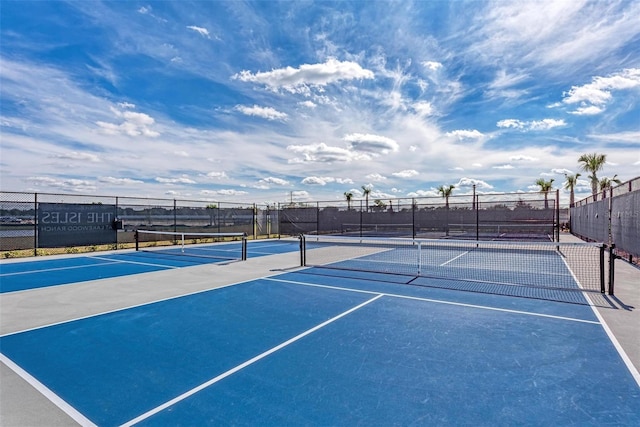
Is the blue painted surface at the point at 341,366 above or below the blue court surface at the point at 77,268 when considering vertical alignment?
above

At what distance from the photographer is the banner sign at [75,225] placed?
16.3 metres

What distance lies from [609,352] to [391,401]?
3.13 meters

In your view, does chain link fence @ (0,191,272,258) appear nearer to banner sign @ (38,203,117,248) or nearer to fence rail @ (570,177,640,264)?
banner sign @ (38,203,117,248)

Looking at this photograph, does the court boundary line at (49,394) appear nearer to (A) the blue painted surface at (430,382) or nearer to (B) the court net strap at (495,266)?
(A) the blue painted surface at (430,382)

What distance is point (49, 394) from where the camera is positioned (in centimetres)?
336

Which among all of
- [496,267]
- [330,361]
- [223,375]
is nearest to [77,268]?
[223,375]

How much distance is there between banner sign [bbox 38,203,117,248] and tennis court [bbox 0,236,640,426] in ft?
36.6

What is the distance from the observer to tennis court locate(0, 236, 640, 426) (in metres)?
3.06

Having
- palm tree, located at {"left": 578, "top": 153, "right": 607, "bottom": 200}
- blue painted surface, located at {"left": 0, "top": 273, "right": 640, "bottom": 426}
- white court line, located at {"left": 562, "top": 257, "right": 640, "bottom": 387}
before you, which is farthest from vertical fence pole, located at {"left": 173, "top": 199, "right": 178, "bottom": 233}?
palm tree, located at {"left": 578, "top": 153, "right": 607, "bottom": 200}

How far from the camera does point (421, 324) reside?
5.43 metres

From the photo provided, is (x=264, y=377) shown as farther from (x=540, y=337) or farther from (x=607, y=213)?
(x=607, y=213)

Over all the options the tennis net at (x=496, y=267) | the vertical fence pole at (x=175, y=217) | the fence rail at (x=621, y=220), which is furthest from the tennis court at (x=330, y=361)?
the vertical fence pole at (x=175, y=217)

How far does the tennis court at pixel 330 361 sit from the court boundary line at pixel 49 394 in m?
0.02

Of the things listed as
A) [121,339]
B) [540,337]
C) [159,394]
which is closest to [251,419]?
[159,394]
